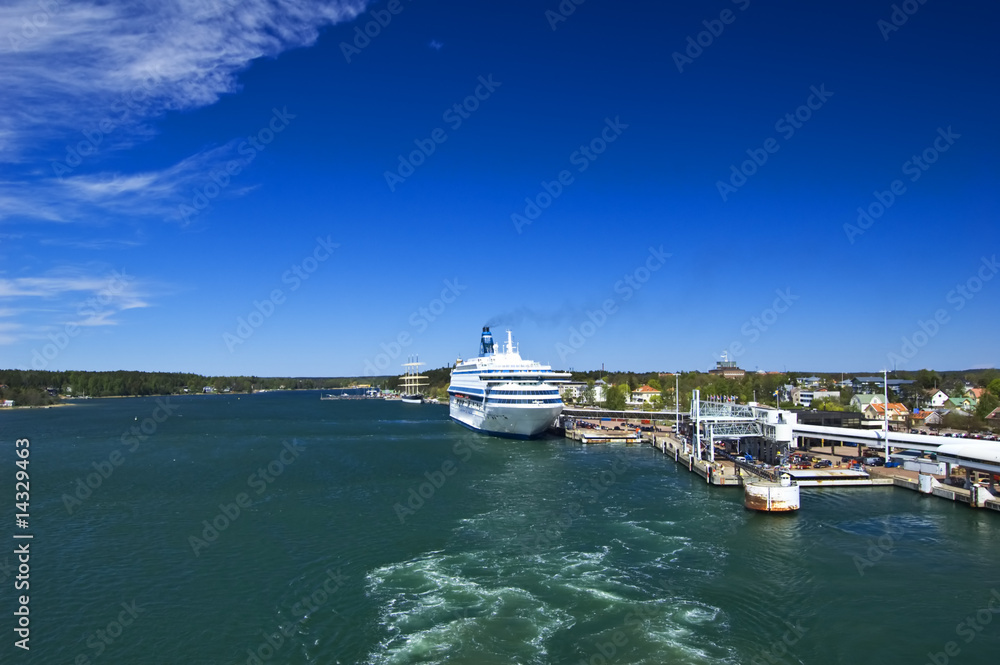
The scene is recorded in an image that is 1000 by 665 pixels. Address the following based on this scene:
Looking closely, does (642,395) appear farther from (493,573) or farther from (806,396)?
(493,573)

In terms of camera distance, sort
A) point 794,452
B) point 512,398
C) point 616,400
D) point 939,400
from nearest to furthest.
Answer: point 794,452, point 512,398, point 939,400, point 616,400

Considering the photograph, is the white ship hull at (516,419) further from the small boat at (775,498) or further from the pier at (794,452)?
the small boat at (775,498)

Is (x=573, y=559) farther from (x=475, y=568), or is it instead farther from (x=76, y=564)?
(x=76, y=564)

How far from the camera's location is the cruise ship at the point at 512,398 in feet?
212

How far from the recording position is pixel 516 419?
65.8 m

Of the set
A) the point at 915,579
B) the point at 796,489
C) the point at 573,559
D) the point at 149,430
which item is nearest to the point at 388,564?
the point at 573,559

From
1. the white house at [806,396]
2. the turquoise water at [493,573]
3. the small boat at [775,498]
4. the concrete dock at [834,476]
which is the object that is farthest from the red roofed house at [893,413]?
the small boat at [775,498]

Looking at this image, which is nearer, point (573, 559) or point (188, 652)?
point (188, 652)

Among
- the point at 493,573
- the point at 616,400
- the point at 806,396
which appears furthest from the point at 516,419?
the point at 806,396

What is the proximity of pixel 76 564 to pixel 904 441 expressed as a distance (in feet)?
183

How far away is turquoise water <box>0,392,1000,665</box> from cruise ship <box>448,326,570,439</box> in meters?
19.9

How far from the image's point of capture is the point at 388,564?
82.9ft

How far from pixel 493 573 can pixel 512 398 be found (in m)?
41.6

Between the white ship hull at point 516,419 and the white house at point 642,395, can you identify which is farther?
the white house at point 642,395
